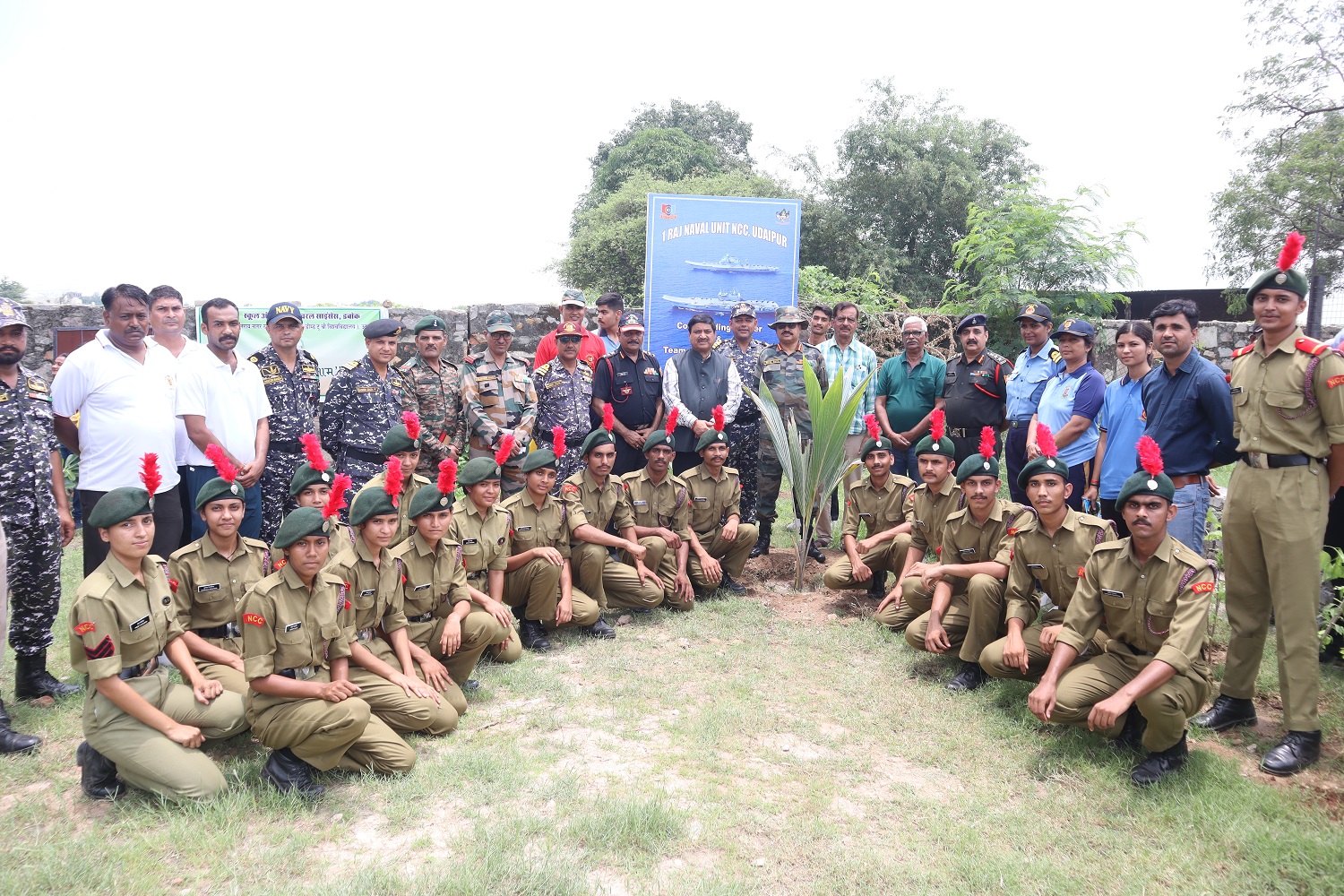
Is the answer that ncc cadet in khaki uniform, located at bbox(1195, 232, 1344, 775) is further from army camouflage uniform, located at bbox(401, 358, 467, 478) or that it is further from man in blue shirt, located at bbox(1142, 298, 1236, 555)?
army camouflage uniform, located at bbox(401, 358, 467, 478)

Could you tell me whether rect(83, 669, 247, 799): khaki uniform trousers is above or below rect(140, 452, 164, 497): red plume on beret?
below

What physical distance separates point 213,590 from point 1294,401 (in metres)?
4.44

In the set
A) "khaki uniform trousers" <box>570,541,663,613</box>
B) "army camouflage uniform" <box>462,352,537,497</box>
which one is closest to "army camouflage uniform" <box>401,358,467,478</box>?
"army camouflage uniform" <box>462,352,537,497</box>

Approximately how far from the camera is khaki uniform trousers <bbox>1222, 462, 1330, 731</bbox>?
10.5 ft

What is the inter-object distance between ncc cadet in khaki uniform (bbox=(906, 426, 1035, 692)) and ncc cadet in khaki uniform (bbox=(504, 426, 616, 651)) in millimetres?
1848

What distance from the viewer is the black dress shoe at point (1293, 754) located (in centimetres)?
315

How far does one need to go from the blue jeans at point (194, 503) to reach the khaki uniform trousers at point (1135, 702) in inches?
151

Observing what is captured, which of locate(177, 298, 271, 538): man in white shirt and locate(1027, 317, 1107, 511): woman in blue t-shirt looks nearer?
locate(177, 298, 271, 538): man in white shirt

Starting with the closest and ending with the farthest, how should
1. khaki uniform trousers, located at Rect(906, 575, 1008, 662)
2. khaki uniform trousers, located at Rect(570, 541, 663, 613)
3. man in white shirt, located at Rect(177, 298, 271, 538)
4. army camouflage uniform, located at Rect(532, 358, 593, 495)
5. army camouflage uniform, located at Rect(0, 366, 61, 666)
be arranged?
1. army camouflage uniform, located at Rect(0, 366, 61, 666)
2. khaki uniform trousers, located at Rect(906, 575, 1008, 662)
3. man in white shirt, located at Rect(177, 298, 271, 538)
4. khaki uniform trousers, located at Rect(570, 541, 663, 613)
5. army camouflage uniform, located at Rect(532, 358, 593, 495)

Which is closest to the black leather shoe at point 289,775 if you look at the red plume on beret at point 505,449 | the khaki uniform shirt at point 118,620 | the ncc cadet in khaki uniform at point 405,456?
the khaki uniform shirt at point 118,620

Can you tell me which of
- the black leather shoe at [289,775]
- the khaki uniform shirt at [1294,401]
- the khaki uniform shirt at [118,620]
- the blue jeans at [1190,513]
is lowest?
the black leather shoe at [289,775]

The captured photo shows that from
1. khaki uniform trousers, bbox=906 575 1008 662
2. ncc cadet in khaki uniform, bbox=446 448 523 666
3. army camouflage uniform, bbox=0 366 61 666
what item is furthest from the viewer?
ncc cadet in khaki uniform, bbox=446 448 523 666

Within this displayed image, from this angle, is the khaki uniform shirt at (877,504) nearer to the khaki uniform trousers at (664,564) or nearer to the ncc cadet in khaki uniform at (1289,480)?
the khaki uniform trousers at (664,564)

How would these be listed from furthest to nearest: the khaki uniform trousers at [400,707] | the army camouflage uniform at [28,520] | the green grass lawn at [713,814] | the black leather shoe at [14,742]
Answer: the army camouflage uniform at [28,520] < the khaki uniform trousers at [400,707] < the black leather shoe at [14,742] < the green grass lawn at [713,814]
